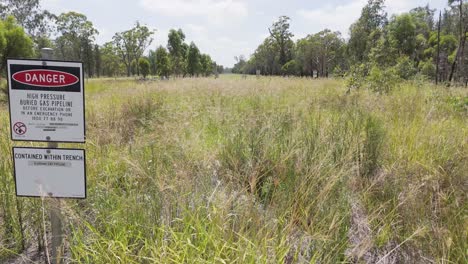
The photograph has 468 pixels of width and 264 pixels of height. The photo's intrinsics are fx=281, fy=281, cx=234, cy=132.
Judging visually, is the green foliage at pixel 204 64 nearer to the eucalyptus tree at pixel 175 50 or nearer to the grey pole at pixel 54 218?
the eucalyptus tree at pixel 175 50

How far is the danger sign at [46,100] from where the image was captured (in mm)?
1448

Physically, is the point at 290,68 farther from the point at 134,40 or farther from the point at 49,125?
the point at 49,125

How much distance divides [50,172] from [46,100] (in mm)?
394

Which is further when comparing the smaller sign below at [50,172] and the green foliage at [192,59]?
the green foliage at [192,59]

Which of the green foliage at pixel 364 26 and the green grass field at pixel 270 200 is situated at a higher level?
the green foliage at pixel 364 26

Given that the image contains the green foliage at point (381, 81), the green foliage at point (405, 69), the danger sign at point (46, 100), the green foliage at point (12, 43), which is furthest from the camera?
the green foliage at point (12, 43)

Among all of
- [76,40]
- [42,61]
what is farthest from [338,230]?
[76,40]

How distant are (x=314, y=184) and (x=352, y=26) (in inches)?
1381

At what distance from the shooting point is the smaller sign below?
152 centimetres

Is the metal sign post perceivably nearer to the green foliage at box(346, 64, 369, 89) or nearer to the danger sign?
the danger sign

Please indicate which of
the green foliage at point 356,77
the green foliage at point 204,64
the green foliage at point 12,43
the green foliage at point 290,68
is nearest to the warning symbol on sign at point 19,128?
the green foliage at point 356,77

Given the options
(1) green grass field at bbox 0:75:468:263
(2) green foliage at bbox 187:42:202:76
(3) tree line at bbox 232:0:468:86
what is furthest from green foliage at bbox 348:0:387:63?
(1) green grass field at bbox 0:75:468:263

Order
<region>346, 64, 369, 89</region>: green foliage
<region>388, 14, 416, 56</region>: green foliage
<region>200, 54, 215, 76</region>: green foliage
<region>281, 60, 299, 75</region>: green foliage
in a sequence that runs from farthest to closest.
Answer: <region>200, 54, 215, 76</region>: green foliage < <region>281, 60, 299, 75</region>: green foliage < <region>388, 14, 416, 56</region>: green foliage < <region>346, 64, 369, 89</region>: green foliage

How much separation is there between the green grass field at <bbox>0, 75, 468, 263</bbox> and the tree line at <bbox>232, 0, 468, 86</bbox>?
4963mm
